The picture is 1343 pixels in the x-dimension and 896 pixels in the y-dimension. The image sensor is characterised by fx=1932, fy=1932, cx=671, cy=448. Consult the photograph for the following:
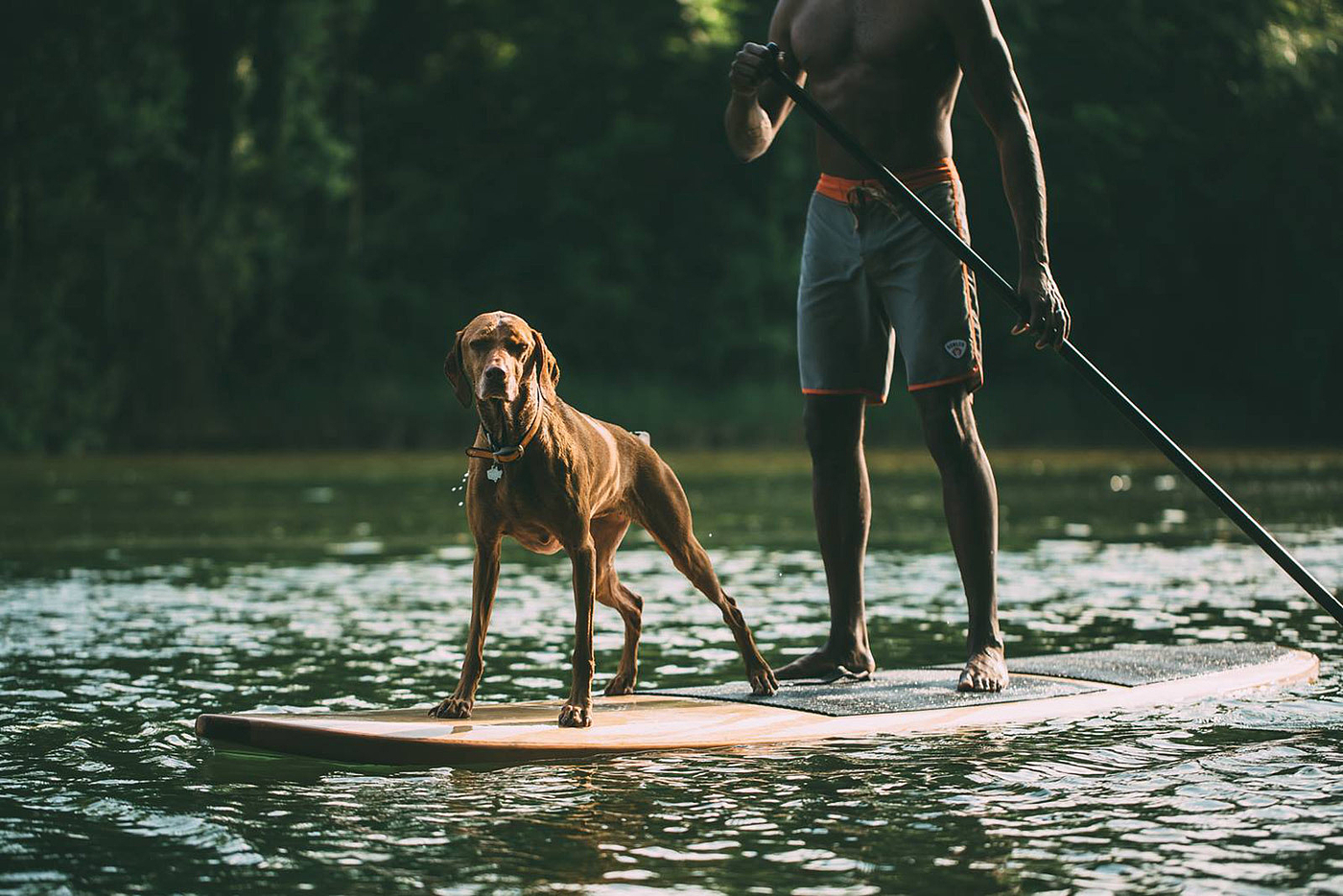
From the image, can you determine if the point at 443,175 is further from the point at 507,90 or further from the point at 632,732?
the point at 632,732

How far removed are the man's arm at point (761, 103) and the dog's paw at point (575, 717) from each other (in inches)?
74.4

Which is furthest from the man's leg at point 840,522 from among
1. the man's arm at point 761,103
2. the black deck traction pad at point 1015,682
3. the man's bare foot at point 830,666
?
the man's arm at point 761,103

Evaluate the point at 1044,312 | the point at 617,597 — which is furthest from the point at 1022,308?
the point at 617,597

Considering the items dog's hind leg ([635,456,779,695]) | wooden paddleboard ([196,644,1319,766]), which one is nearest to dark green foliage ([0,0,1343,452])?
wooden paddleboard ([196,644,1319,766])

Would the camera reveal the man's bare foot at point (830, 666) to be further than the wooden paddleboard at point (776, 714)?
Yes

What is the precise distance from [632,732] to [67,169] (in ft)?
91.8

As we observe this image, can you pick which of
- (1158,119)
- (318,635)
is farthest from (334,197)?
(318,635)

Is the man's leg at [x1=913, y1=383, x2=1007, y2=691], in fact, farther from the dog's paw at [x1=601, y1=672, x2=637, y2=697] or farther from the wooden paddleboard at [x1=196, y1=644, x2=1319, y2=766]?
the dog's paw at [x1=601, y1=672, x2=637, y2=697]

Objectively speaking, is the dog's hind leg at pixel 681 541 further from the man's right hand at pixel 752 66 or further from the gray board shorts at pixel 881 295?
the man's right hand at pixel 752 66

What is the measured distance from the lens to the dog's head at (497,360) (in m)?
4.82

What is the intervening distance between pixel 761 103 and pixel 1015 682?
6.71ft

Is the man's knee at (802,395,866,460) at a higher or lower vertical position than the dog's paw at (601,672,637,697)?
higher

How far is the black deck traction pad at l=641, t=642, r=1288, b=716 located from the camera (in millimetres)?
5551

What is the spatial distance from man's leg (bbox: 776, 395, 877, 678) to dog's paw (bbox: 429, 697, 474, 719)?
121 centimetres
